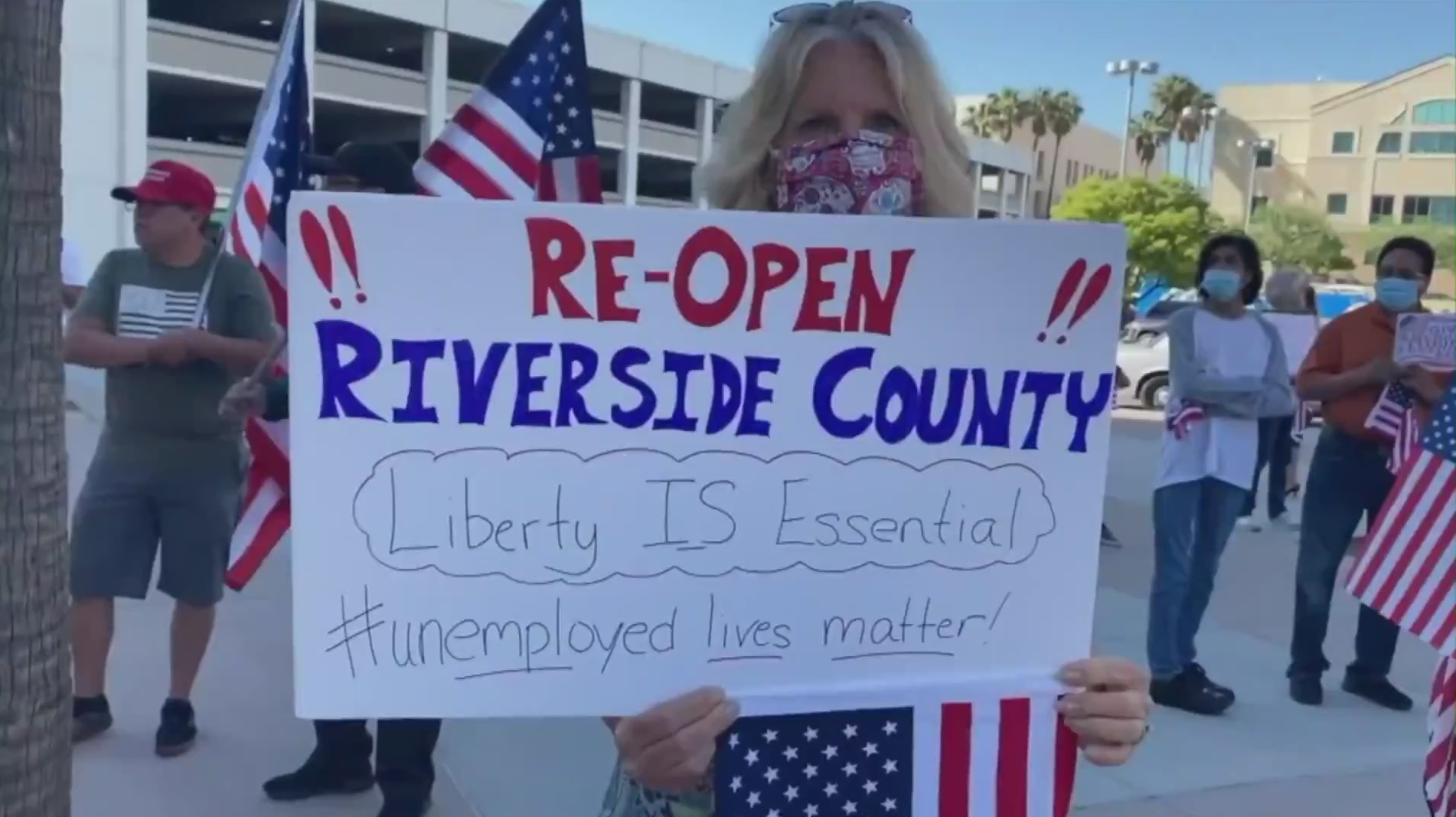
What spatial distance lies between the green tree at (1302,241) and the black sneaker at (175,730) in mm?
65030

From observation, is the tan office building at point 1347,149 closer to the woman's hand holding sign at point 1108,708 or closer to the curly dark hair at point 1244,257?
the curly dark hair at point 1244,257

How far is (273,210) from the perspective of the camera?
410cm

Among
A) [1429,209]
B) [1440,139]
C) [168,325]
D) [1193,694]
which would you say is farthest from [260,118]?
[1440,139]

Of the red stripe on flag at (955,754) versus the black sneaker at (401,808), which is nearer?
the red stripe on flag at (955,754)

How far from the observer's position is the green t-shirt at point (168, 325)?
4.21 metres

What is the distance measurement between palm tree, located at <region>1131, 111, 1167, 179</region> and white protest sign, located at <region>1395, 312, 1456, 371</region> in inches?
2534

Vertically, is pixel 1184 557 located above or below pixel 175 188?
below

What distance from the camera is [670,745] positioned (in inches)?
61.9

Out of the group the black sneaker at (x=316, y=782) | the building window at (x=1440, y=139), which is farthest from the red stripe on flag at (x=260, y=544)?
the building window at (x=1440, y=139)

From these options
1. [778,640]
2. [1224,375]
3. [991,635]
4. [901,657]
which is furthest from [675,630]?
A: [1224,375]

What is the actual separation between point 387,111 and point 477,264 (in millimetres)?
33606

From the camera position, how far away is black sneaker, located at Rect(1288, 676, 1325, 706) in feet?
17.7

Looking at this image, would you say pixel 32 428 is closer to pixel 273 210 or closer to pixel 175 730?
pixel 273 210

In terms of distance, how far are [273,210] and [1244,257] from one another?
12.0ft
